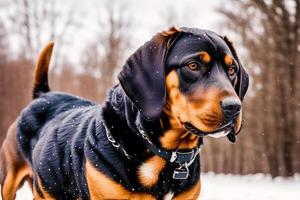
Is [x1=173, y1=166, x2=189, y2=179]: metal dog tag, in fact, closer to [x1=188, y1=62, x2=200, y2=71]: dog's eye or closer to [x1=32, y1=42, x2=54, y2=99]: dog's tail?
[x1=188, y1=62, x2=200, y2=71]: dog's eye

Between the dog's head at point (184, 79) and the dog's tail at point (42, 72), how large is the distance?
2.17m

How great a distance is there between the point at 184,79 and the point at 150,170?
0.69 metres

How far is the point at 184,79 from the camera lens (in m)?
3.20

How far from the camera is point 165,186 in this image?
3.45m

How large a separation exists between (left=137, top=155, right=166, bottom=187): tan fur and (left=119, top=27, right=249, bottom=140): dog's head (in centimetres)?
32

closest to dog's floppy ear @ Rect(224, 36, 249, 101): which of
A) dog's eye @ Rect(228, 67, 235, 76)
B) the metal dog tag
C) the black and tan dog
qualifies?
the black and tan dog

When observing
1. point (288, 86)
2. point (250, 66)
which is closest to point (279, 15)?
point (288, 86)

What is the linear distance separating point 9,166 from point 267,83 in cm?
1746

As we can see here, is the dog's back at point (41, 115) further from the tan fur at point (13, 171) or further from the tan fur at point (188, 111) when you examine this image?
the tan fur at point (188, 111)

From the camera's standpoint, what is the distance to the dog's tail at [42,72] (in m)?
5.32

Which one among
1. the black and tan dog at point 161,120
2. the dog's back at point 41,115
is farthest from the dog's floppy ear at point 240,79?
the dog's back at point 41,115

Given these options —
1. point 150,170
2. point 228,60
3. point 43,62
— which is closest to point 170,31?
point 228,60

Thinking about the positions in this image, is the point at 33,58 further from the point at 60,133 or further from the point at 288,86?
the point at 60,133

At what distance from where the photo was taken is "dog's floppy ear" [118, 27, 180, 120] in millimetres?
3240
